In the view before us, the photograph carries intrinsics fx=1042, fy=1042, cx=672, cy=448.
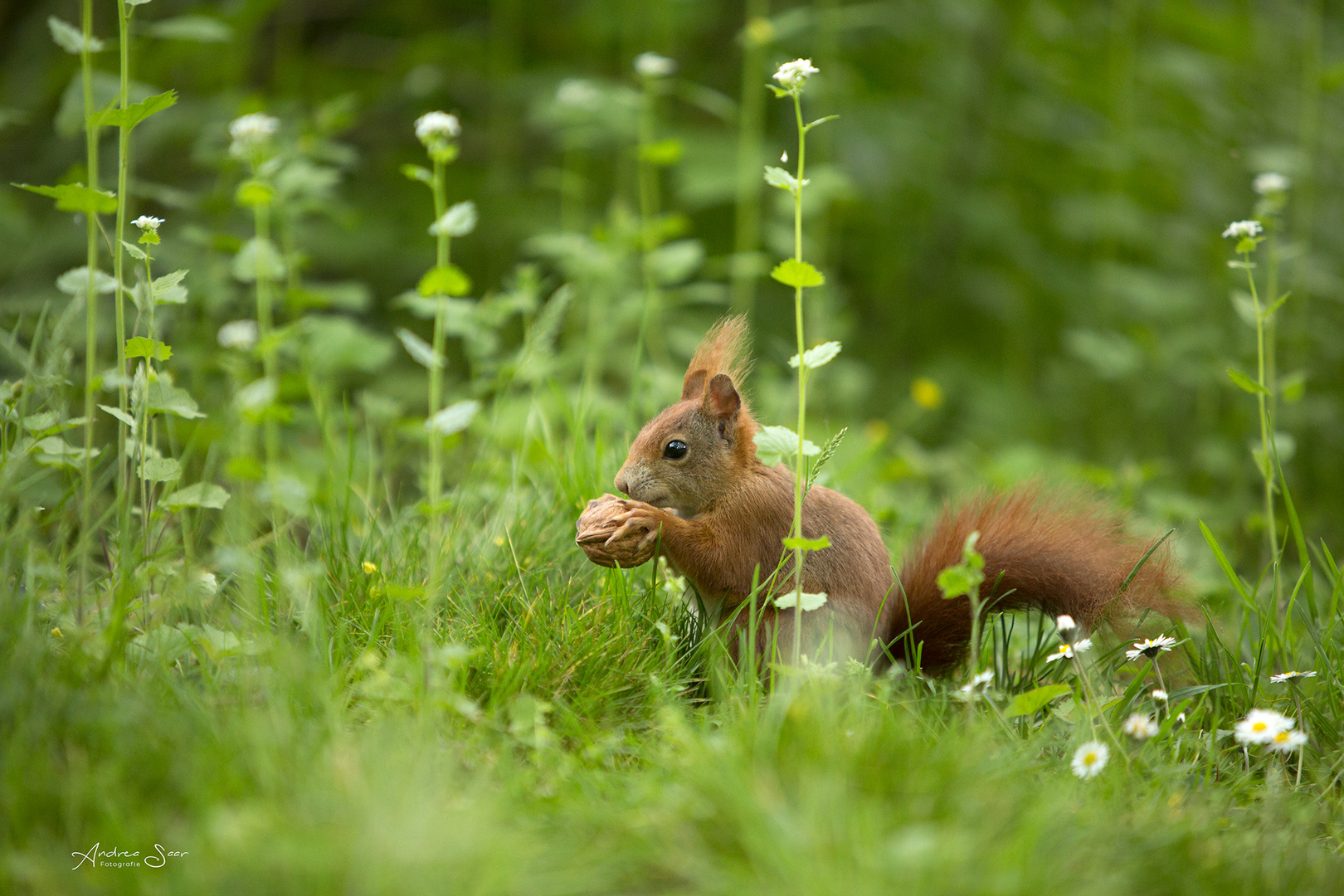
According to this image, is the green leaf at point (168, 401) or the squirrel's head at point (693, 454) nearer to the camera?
the green leaf at point (168, 401)

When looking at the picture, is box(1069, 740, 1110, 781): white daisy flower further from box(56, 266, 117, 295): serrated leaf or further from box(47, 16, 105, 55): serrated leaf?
box(47, 16, 105, 55): serrated leaf

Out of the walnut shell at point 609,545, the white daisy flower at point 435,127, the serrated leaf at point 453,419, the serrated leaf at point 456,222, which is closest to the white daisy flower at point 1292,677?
the walnut shell at point 609,545

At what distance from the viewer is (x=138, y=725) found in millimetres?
1295

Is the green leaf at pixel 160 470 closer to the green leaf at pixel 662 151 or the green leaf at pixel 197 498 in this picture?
the green leaf at pixel 197 498

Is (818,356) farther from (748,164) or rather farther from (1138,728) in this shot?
(748,164)

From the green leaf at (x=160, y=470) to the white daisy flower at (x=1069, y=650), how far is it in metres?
1.59

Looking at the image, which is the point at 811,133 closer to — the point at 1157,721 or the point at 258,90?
the point at 258,90

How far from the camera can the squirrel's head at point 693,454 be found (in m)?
1.98

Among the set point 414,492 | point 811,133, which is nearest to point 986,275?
point 811,133

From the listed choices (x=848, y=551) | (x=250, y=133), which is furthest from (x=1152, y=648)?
(x=250, y=133)

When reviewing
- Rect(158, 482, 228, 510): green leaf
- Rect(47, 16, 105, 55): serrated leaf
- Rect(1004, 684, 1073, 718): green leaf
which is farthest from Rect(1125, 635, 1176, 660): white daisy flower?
Rect(47, 16, 105, 55): serrated leaf

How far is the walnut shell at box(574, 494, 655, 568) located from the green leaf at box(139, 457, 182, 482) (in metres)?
0.71

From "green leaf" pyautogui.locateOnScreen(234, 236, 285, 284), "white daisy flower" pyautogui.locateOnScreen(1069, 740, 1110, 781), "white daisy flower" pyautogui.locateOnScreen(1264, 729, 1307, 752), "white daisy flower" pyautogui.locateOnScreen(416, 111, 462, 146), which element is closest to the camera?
"white daisy flower" pyautogui.locateOnScreen(1069, 740, 1110, 781)

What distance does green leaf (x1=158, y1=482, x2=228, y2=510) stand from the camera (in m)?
1.79
